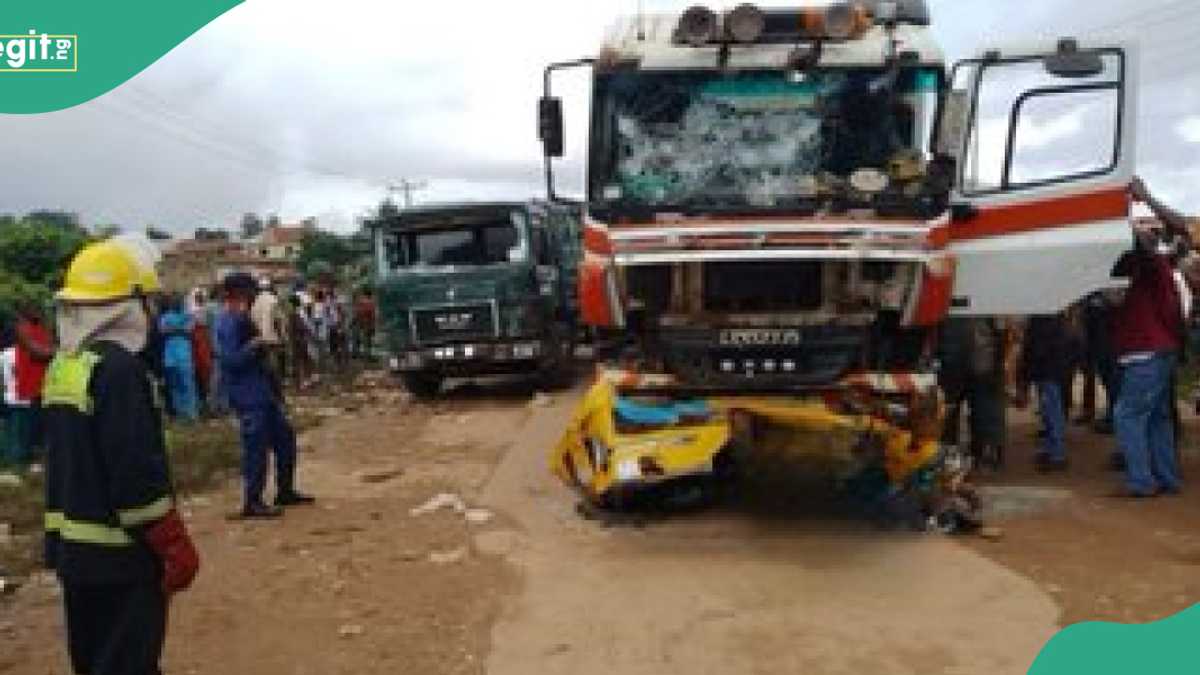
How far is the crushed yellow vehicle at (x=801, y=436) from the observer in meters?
8.05

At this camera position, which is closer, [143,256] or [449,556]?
[143,256]

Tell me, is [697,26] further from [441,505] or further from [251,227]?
[251,227]

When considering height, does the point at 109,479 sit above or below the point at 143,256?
below

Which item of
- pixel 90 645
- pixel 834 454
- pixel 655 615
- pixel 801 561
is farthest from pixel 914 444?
pixel 90 645

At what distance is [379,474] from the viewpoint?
11.4 meters

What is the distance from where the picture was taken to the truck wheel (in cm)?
1694

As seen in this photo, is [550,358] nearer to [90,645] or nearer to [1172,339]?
[1172,339]

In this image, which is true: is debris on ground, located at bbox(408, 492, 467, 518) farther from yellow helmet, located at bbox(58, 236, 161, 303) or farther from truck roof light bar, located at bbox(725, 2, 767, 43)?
yellow helmet, located at bbox(58, 236, 161, 303)

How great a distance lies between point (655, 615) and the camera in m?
6.49

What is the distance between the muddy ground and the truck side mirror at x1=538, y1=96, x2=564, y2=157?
2.37 metres

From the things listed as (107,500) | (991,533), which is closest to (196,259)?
(991,533)

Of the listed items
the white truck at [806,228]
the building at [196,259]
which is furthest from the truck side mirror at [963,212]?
the building at [196,259]

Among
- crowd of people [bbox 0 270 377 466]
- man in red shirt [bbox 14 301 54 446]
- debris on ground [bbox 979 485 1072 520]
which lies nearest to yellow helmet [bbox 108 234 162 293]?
crowd of people [bbox 0 270 377 466]

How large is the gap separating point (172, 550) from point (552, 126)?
17.9ft
